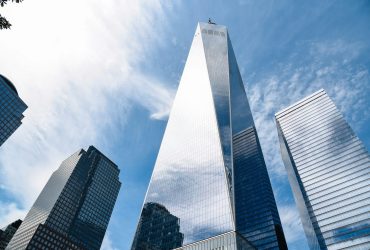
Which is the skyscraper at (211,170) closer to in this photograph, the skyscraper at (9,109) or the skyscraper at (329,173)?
the skyscraper at (329,173)

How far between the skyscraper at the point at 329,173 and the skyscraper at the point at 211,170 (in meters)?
17.5

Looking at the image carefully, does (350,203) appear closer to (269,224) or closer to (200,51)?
(269,224)

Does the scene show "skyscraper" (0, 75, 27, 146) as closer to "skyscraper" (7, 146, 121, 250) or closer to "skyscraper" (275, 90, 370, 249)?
"skyscraper" (7, 146, 121, 250)

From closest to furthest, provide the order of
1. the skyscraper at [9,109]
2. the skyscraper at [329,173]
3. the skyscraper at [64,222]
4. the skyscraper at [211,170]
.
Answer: the skyscraper at [211,170] < the skyscraper at [329,173] < the skyscraper at [9,109] < the skyscraper at [64,222]

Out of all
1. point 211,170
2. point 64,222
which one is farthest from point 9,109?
point 211,170

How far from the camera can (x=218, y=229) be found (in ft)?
260

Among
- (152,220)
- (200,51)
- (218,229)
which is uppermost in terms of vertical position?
(200,51)

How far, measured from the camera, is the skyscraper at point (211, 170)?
87.0 m

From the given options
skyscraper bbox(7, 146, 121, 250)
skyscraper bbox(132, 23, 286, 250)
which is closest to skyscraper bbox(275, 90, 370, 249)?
skyscraper bbox(132, 23, 286, 250)

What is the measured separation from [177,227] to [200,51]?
10944 centimetres

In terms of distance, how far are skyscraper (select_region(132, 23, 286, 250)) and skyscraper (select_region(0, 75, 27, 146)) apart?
79357mm

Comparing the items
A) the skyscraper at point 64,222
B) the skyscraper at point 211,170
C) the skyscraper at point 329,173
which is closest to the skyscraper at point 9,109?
the skyscraper at point 64,222

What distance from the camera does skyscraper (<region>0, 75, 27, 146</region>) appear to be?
482ft

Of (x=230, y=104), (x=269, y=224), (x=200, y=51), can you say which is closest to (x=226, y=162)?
(x=230, y=104)
